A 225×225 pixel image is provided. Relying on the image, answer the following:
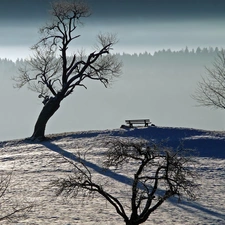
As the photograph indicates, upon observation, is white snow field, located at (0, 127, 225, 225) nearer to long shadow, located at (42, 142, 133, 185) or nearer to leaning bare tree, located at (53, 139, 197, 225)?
long shadow, located at (42, 142, 133, 185)

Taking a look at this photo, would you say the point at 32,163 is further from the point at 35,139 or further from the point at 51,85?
the point at 51,85

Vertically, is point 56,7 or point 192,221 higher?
point 56,7

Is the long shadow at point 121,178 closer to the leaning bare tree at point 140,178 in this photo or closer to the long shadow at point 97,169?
the long shadow at point 97,169

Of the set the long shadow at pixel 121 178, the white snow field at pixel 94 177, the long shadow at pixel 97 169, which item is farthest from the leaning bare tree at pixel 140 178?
the long shadow at pixel 97 169

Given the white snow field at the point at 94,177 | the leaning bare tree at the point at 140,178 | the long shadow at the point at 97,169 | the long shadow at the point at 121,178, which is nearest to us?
the leaning bare tree at the point at 140,178

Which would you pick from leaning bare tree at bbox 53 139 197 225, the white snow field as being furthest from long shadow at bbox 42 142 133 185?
leaning bare tree at bbox 53 139 197 225

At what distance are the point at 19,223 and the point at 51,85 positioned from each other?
78.4ft

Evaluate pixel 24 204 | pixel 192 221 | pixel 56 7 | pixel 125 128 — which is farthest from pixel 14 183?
pixel 56 7

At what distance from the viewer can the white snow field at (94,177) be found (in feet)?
67.5

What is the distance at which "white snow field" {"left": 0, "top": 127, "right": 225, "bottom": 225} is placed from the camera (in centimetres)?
2058

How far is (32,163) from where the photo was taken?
1268 inches

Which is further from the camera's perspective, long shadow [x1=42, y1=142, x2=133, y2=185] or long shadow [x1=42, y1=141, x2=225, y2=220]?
long shadow [x1=42, y1=142, x2=133, y2=185]

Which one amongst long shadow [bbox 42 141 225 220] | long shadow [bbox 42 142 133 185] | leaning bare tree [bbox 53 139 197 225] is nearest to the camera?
leaning bare tree [bbox 53 139 197 225]

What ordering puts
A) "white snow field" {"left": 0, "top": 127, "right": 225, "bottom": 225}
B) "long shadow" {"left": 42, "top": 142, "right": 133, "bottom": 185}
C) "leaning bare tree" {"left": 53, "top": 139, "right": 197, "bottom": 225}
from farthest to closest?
"long shadow" {"left": 42, "top": 142, "right": 133, "bottom": 185} → "white snow field" {"left": 0, "top": 127, "right": 225, "bottom": 225} → "leaning bare tree" {"left": 53, "top": 139, "right": 197, "bottom": 225}
